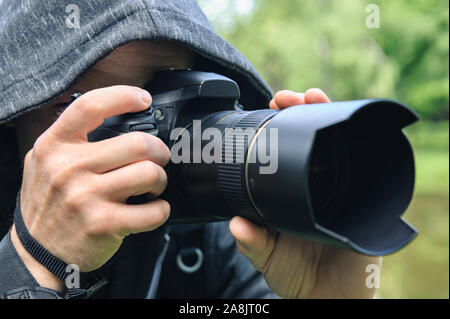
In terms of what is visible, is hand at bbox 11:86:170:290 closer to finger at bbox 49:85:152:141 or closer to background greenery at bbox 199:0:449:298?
finger at bbox 49:85:152:141

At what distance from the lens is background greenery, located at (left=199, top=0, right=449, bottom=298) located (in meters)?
3.20

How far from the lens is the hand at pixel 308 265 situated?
94 cm

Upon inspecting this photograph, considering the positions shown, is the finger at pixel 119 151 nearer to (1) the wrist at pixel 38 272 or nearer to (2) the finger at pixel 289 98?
(1) the wrist at pixel 38 272

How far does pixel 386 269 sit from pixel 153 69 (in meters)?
2.58

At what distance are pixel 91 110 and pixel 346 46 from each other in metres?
10.1

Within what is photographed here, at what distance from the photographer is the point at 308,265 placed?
975 millimetres

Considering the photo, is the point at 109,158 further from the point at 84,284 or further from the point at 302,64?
the point at 302,64

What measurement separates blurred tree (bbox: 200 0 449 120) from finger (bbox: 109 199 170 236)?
440 cm

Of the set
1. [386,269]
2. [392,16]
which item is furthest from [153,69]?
[392,16]

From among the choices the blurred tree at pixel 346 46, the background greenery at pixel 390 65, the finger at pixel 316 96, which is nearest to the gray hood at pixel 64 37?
the finger at pixel 316 96

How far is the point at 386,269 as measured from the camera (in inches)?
120

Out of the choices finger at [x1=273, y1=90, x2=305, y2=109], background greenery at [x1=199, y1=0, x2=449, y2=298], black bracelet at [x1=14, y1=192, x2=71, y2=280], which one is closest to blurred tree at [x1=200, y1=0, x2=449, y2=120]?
background greenery at [x1=199, y1=0, x2=449, y2=298]

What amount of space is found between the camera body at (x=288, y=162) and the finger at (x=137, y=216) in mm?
46

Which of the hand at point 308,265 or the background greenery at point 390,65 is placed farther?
the background greenery at point 390,65
